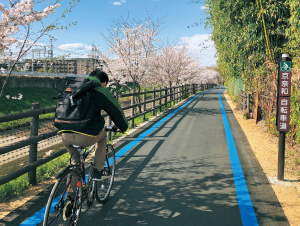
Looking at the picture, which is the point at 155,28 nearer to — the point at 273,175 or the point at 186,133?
the point at 186,133

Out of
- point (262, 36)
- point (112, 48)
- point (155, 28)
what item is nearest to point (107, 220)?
point (262, 36)

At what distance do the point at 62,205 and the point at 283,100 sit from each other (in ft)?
13.2

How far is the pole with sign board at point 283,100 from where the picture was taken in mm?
4531

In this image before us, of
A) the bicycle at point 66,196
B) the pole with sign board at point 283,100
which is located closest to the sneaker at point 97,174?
the bicycle at point 66,196

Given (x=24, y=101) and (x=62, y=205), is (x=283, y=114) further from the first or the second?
(x=24, y=101)

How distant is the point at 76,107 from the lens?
106 inches

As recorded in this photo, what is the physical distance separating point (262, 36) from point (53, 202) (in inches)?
343

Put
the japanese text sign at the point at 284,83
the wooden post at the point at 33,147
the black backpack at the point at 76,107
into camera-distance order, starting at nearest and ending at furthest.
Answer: the black backpack at the point at 76,107 < the wooden post at the point at 33,147 < the japanese text sign at the point at 284,83


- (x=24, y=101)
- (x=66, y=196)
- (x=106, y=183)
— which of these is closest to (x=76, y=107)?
(x=66, y=196)

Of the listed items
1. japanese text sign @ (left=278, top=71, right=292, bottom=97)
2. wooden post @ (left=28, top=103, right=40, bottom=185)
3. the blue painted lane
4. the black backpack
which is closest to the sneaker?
the black backpack

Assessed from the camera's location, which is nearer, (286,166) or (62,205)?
(62,205)

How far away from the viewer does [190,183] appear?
4434 millimetres

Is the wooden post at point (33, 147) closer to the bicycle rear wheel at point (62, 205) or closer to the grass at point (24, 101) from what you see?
the bicycle rear wheel at point (62, 205)

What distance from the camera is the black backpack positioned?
2.67 meters
